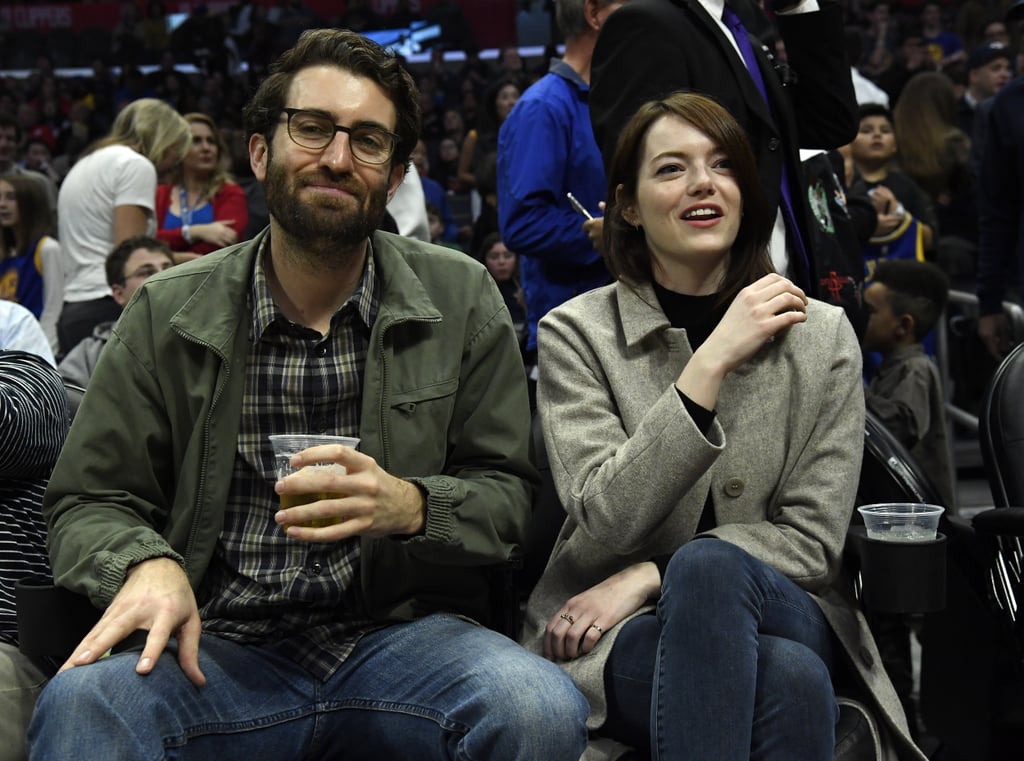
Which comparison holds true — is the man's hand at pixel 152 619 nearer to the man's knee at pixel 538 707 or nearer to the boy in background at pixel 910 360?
the man's knee at pixel 538 707

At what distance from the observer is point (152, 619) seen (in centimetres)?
203

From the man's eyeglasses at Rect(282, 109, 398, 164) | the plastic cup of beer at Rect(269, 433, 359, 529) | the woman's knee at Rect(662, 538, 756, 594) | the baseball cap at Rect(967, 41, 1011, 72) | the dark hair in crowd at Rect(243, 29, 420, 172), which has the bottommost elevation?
the woman's knee at Rect(662, 538, 756, 594)

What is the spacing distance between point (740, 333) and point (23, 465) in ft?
4.29

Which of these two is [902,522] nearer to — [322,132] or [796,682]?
[796,682]

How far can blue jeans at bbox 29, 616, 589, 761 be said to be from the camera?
197 cm

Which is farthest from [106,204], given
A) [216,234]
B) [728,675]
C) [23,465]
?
[728,675]

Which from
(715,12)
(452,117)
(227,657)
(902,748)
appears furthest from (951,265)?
(452,117)

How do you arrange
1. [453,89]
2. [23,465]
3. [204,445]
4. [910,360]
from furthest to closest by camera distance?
[453,89], [910,360], [23,465], [204,445]

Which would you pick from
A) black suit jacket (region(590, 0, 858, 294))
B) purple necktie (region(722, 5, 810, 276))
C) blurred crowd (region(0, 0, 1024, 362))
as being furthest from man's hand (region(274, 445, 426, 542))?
blurred crowd (region(0, 0, 1024, 362))

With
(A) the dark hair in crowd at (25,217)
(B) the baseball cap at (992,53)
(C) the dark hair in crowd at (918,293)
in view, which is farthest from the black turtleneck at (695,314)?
(B) the baseball cap at (992,53)

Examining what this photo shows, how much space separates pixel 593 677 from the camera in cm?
229

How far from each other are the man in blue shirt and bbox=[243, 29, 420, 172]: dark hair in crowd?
1.17m

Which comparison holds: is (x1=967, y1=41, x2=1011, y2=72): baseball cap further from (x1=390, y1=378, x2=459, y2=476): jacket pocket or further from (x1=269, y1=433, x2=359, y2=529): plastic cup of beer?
(x1=269, y1=433, x2=359, y2=529): plastic cup of beer

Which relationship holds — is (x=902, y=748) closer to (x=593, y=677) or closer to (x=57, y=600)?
(x=593, y=677)
